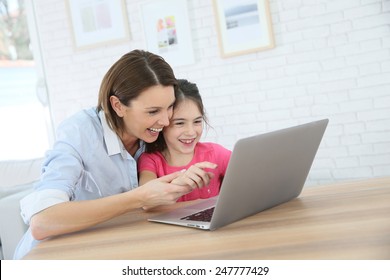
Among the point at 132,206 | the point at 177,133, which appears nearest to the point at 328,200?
the point at 132,206

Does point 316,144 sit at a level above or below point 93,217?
above

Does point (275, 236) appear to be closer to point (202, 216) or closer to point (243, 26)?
point (202, 216)

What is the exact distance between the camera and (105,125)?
1.71 m

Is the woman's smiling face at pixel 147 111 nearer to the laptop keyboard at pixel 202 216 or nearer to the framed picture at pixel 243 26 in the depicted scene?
the laptop keyboard at pixel 202 216

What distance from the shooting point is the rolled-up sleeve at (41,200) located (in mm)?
1366

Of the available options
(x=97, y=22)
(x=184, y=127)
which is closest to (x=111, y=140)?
(x=184, y=127)

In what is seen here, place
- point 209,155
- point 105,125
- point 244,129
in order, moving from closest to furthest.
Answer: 1. point 105,125
2. point 209,155
3. point 244,129

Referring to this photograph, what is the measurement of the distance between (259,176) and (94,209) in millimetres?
491

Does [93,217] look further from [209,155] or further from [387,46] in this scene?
[387,46]

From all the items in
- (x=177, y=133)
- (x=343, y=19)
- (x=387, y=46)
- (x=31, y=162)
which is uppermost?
(x=343, y=19)

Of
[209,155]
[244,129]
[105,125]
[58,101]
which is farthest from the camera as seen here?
[58,101]

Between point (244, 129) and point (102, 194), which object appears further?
point (244, 129)

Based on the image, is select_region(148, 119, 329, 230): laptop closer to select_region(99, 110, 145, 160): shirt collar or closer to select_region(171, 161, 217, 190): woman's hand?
select_region(171, 161, 217, 190): woman's hand

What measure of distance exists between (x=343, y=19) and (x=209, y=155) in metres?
1.57
